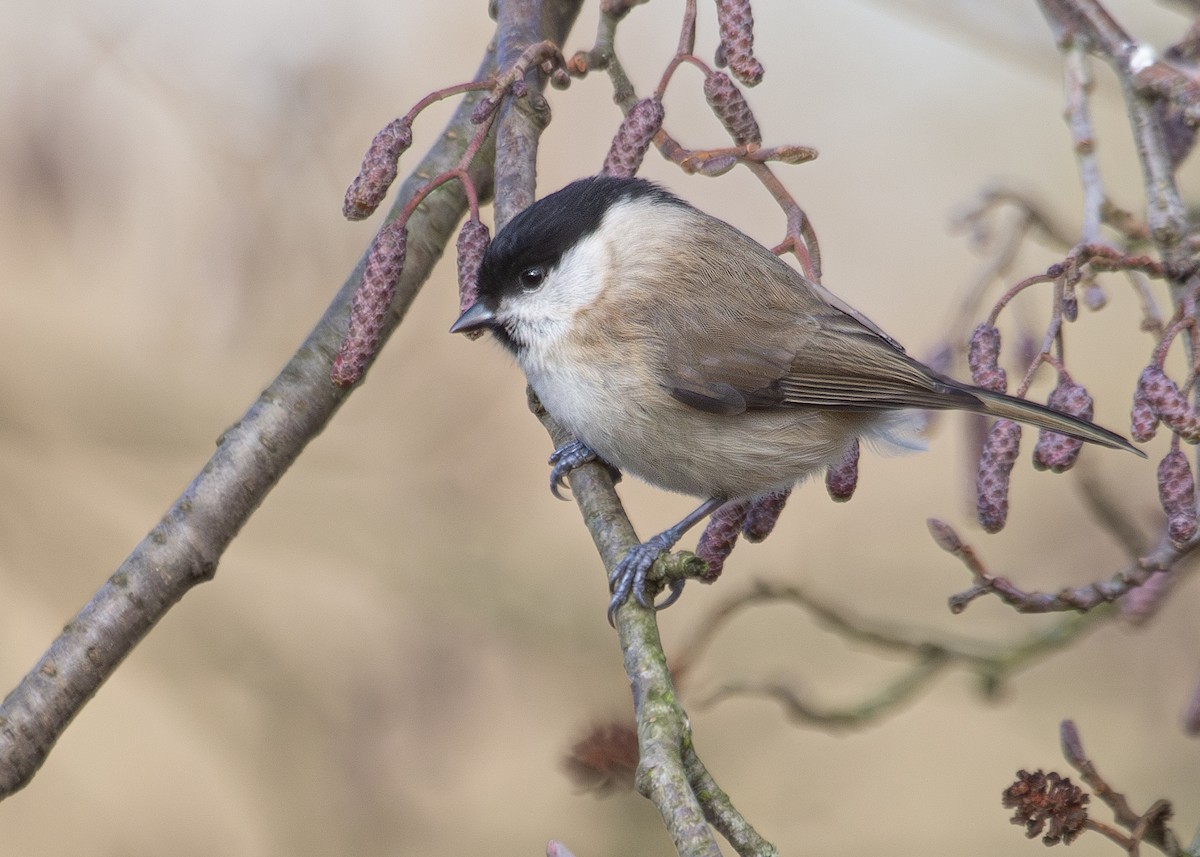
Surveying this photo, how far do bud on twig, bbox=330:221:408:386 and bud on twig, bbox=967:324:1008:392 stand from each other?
0.80m

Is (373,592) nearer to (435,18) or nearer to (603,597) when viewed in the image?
(603,597)

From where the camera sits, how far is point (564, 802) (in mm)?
2951

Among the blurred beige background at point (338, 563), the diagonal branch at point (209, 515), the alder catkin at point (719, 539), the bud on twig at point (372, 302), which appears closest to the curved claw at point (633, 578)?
the alder catkin at point (719, 539)

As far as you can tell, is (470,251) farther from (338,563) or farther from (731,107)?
(338,563)

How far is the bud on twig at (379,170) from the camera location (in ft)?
5.36

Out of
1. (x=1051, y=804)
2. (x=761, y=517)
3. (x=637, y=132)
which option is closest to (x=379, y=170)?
(x=637, y=132)

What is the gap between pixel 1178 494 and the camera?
1466 mm

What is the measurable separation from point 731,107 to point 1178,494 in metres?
0.76

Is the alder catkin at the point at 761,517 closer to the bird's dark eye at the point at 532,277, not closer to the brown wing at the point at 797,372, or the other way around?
the brown wing at the point at 797,372

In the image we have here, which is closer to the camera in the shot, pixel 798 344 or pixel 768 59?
pixel 798 344

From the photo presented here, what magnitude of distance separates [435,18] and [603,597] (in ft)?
7.11

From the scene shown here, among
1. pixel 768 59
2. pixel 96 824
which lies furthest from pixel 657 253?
pixel 768 59

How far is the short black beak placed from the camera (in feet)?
6.55

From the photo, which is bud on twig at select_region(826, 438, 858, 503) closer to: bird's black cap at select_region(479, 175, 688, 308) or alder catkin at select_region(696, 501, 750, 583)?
alder catkin at select_region(696, 501, 750, 583)
